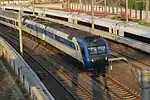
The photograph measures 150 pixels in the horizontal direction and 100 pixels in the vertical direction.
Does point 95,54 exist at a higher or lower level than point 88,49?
lower

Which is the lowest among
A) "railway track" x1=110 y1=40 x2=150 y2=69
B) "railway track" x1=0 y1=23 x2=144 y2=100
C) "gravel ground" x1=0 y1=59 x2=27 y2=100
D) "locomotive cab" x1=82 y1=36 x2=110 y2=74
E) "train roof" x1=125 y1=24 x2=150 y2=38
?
"gravel ground" x1=0 y1=59 x2=27 y2=100

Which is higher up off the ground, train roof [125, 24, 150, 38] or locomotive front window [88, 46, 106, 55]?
train roof [125, 24, 150, 38]

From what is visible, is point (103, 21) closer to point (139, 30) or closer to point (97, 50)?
point (139, 30)

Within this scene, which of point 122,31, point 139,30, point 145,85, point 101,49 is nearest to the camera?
point 145,85

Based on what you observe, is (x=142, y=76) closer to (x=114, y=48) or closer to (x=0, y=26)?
(x=114, y=48)

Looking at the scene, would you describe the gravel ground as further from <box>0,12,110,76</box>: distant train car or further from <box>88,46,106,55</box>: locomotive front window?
<box>88,46,106,55</box>: locomotive front window

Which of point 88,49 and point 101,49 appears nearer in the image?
point 88,49

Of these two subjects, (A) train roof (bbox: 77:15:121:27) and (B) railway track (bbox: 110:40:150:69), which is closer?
(B) railway track (bbox: 110:40:150:69)

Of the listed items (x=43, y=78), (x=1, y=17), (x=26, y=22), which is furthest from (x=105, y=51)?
(x=1, y=17)

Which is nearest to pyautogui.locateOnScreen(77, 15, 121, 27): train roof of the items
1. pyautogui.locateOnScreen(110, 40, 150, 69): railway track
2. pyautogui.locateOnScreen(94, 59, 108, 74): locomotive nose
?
pyautogui.locateOnScreen(110, 40, 150, 69): railway track

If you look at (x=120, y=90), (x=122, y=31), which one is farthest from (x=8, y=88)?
(x=122, y=31)

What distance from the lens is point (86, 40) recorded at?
22.4 metres

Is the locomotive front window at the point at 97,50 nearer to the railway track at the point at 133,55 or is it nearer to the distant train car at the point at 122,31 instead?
the railway track at the point at 133,55

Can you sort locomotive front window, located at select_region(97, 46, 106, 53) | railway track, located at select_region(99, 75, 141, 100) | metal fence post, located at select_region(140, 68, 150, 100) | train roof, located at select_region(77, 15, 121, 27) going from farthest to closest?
train roof, located at select_region(77, 15, 121, 27), locomotive front window, located at select_region(97, 46, 106, 53), railway track, located at select_region(99, 75, 141, 100), metal fence post, located at select_region(140, 68, 150, 100)
